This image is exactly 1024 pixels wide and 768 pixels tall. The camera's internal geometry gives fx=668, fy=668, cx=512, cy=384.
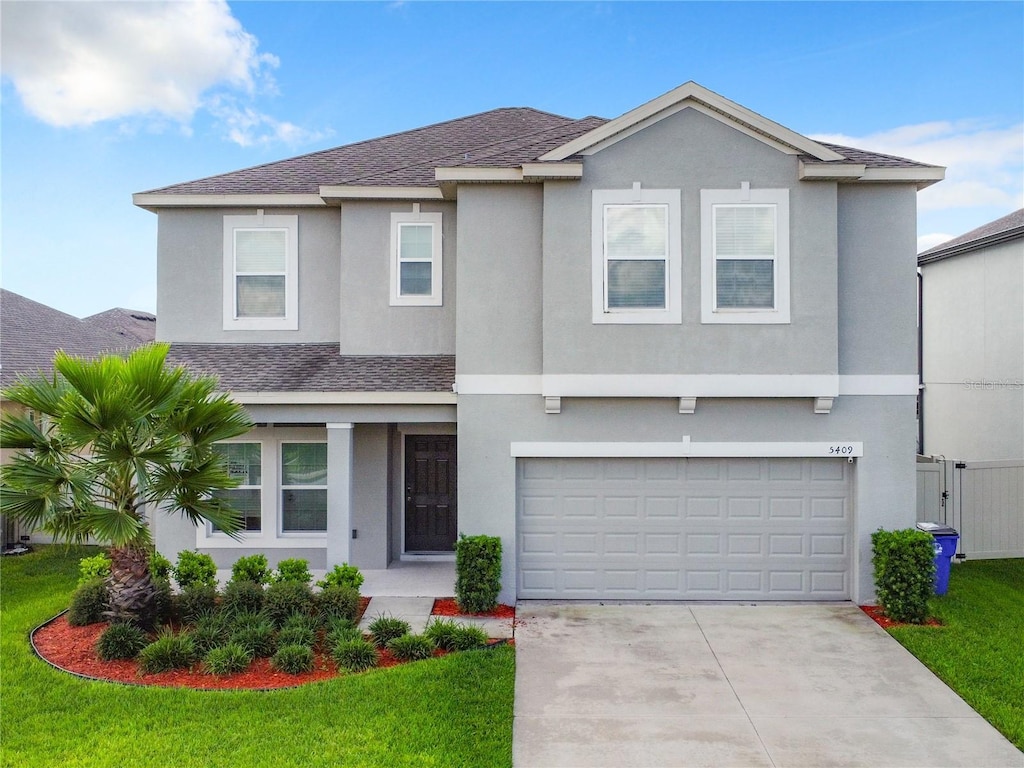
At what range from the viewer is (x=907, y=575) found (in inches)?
341

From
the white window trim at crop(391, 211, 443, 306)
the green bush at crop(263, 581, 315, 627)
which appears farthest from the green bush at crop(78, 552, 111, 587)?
the white window trim at crop(391, 211, 443, 306)

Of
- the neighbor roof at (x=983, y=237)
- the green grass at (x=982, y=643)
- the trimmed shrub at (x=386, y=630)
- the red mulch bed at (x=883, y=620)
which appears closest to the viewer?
the green grass at (x=982, y=643)

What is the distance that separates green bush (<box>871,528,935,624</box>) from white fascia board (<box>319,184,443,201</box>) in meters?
8.23

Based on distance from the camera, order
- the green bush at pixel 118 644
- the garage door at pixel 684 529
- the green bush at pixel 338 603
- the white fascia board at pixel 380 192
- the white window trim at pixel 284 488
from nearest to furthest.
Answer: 1. the green bush at pixel 118 644
2. the green bush at pixel 338 603
3. the garage door at pixel 684 529
4. the white fascia board at pixel 380 192
5. the white window trim at pixel 284 488

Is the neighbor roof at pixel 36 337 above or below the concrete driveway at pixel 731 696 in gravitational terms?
above

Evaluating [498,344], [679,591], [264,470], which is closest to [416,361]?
[498,344]

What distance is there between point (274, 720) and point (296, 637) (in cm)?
161

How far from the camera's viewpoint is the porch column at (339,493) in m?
9.66

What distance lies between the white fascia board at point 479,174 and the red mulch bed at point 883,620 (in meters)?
7.60

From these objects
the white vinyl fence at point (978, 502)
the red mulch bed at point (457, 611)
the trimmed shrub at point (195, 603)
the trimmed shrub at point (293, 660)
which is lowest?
the red mulch bed at point (457, 611)

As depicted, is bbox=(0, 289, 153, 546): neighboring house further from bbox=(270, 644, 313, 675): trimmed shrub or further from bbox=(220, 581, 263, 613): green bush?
bbox=(270, 644, 313, 675): trimmed shrub

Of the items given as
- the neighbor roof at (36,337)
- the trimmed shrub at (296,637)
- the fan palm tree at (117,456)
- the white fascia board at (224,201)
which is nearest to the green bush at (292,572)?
the fan palm tree at (117,456)

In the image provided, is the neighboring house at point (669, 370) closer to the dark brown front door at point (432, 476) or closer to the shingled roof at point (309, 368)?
the shingled roof at point (309, 368)

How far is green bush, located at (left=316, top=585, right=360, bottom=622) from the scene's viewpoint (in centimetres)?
823
